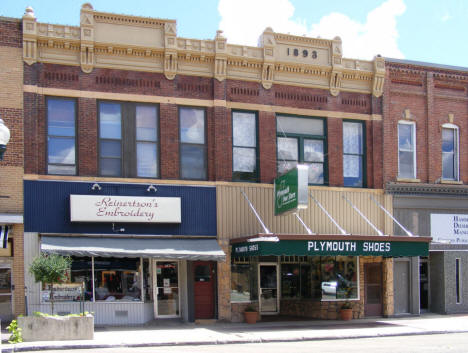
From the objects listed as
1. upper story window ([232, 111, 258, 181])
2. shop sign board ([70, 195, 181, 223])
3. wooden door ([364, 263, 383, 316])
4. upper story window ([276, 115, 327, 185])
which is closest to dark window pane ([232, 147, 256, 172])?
upper story window ([232, 111, 258, 181])

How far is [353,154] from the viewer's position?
2303cm

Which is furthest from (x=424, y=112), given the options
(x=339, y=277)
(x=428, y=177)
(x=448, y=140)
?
(x=339, y=277)

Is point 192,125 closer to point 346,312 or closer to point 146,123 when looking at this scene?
point 146,123

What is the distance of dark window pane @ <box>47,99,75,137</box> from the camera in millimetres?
19328

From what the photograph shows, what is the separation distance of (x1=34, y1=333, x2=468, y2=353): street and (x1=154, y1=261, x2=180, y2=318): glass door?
16.1 feet

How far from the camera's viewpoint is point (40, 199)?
18.6m

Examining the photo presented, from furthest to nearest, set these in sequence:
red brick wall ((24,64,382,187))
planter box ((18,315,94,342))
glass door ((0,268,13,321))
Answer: red brick wall ((24,64,382,187)) → glass door ((0,268,13,321)) → planter box ((18,315,94,342))

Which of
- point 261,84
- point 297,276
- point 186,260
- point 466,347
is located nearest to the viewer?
point 466,347

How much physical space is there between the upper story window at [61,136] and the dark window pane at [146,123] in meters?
2.08

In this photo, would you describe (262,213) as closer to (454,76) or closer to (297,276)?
(297,276)

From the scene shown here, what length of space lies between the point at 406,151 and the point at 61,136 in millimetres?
13081

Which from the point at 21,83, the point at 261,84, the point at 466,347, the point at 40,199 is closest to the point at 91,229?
the point at 40,199

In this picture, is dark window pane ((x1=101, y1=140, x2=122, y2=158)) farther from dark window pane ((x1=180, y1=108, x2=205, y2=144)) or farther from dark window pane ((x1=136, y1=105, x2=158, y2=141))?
dark window pane ((x1=180, y1=108, x2=205, y2=144))

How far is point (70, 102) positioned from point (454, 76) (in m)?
15.3
